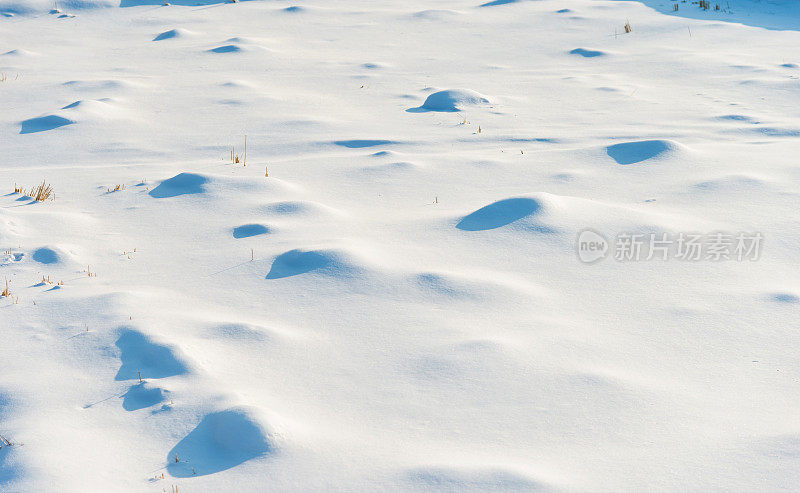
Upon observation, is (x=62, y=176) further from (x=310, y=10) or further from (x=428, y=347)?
(x=310, y=10)

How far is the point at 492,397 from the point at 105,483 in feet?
4.15

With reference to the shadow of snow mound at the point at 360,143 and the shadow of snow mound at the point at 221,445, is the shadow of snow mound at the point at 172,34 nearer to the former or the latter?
the shadow of snow mound at the point at 360,143

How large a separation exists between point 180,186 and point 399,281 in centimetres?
189

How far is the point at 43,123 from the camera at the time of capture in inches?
239

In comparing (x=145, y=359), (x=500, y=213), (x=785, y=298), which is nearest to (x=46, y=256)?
(x=145, y=359)

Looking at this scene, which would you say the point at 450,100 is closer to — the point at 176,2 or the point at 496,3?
the point at 496,3

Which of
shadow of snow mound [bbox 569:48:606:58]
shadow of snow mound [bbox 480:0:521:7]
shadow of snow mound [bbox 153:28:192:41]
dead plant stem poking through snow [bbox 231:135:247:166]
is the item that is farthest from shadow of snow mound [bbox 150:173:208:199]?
shadow of snow mound [bbox 480:0:521:7]

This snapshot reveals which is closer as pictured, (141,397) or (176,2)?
(141,397)

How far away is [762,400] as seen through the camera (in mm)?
2682

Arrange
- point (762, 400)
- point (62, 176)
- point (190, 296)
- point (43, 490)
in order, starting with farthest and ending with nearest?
1. point (62, 176)
2. point (190, 296)
3. point (762, 400)
4. point (43, 490)

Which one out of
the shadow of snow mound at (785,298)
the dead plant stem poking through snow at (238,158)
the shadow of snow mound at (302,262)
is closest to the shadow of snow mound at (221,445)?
the shadow of snow mound at (302,262)

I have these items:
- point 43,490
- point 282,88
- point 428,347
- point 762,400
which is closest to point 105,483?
point 43,490

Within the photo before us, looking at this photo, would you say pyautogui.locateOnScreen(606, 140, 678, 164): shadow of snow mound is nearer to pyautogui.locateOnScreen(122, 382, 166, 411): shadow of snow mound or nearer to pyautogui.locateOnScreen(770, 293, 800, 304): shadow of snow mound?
pyautogui.locateOnScreen(770, 293, 800, 304): shadow of snow mound

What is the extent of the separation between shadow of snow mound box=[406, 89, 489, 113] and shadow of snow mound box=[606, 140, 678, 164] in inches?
62.6
